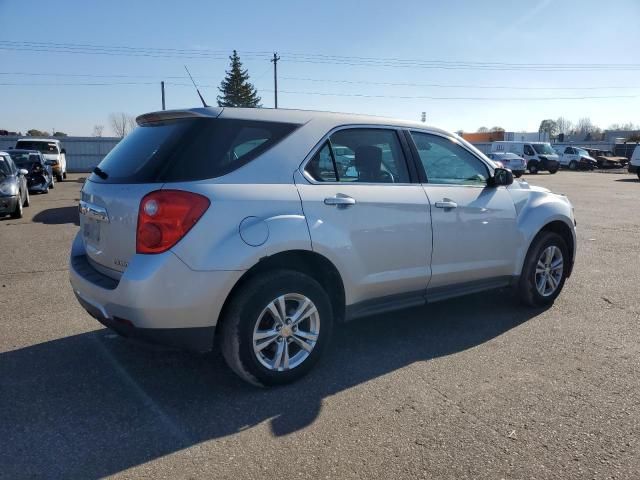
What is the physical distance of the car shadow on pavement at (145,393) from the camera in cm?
284

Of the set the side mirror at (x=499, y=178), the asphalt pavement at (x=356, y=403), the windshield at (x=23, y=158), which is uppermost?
the windshield at (x=23, y=158)

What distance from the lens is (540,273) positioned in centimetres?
527

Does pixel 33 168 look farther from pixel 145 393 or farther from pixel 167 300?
pixel 167 300

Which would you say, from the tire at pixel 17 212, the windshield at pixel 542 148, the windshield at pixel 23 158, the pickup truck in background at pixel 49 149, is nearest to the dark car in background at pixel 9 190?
the tire at pixel 17 212

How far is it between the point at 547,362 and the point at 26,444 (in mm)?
3439

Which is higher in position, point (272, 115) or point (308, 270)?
point (272, 115)

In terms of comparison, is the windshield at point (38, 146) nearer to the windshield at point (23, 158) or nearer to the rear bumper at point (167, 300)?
the windshield at point (23, 158)

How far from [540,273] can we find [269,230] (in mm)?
3137

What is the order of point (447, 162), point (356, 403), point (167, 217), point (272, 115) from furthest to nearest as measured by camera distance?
point (447, 162)
point (272, 115)
point (356, 403)
point (167, 217)

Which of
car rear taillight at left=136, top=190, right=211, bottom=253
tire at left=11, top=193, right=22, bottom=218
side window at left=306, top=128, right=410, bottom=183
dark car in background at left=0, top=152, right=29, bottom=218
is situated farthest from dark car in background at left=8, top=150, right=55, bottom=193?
car rear taillight at left=136, top=190, right=211, bottom=253

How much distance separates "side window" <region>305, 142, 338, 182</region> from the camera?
368 centimetres

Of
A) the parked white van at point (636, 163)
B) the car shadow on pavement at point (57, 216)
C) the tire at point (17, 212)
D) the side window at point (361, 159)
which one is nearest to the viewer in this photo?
the side window at point (361, 159)

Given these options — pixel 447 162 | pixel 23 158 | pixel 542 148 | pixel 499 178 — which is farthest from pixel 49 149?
pixel 542 148

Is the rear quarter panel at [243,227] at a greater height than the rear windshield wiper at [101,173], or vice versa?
the rear windshield wiper at [101,173]
